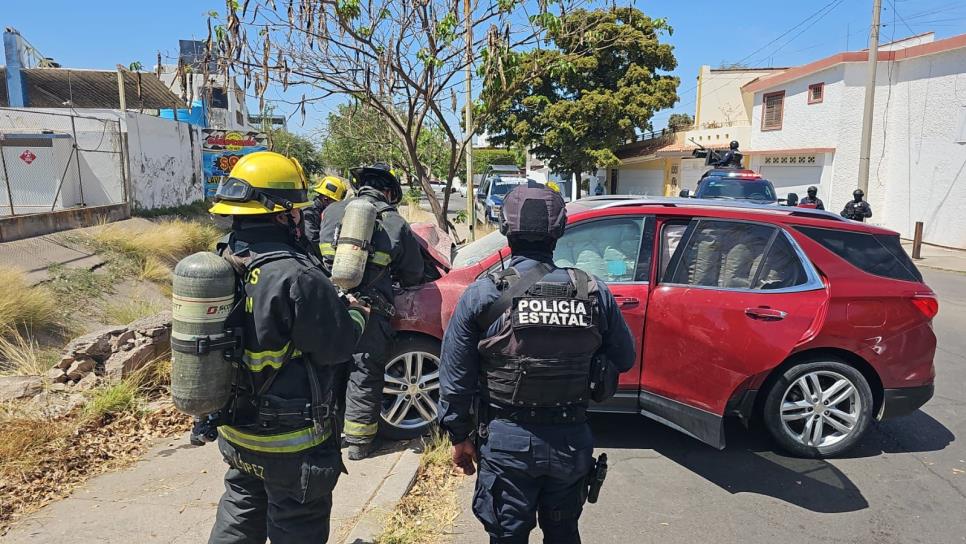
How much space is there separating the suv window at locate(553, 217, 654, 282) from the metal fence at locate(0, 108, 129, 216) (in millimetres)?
11807

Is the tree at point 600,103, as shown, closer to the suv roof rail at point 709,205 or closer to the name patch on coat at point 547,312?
the suv roof rail at point 709,205

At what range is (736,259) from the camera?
410cm

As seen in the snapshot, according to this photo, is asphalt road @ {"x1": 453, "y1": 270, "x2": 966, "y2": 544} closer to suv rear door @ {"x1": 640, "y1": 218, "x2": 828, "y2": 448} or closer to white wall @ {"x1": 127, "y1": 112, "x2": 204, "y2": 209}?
suv rear door @ {"x1": 640, "y1": 218, "x2": 828, "y2": 448}

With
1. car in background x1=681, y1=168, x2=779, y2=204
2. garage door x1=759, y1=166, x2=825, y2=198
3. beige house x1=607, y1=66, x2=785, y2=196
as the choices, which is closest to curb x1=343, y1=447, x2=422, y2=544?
car in background x1=681, y1=168, x2=779, y2=204

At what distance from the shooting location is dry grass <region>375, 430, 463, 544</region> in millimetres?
3145

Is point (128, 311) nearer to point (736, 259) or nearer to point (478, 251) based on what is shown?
point (478, 251)

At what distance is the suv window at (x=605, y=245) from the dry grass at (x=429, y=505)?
1.46 meters

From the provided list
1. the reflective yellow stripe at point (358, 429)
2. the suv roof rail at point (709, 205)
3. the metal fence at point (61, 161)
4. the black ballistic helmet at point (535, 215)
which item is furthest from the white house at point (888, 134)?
the metal fence at point (61, 161)

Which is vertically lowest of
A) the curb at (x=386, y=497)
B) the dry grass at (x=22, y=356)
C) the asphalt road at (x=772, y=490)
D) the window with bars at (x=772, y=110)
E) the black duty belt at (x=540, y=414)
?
the asphalt road at (x=772, y=490)

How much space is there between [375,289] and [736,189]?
30.5ft

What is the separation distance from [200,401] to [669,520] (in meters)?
2.50

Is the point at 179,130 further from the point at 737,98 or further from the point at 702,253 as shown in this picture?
the point at 737,98

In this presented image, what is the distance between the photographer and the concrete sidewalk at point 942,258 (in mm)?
13297

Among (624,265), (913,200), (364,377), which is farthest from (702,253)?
(913,200)
